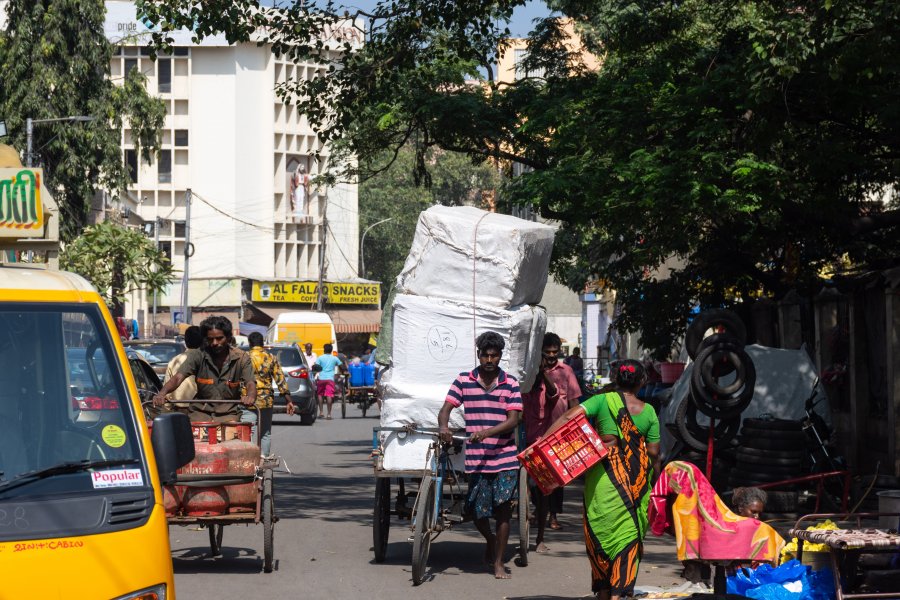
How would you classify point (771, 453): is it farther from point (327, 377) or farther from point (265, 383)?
point (327, 377)

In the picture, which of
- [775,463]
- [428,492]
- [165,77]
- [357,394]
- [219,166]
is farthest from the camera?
[165,77]

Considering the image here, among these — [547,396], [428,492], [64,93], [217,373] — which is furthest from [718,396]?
[64,93]

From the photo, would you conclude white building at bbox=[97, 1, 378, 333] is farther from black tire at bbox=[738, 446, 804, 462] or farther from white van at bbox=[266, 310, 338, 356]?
black tire at bbox=[738, 446, 804, 462]

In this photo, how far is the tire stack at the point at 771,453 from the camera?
13.7 metres

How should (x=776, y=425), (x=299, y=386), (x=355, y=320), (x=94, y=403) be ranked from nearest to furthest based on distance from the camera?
1. (x=94, y=403)
2. (x=776, y=425)
3. (x=299, y=386)
4. (x=355, y=320)

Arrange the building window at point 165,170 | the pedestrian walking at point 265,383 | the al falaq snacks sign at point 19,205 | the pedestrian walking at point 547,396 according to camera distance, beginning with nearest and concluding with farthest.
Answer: the al falaq snacks sign at point 19,205
the pedestrian walking at point 547,396
the pedestrian walking at point 265,383
the building window at point 165,170

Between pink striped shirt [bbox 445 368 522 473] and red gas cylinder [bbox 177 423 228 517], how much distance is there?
1.72 metres

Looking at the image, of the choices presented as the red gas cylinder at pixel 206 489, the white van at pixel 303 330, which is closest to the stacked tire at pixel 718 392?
the red gas cylinder at pixel 206 489

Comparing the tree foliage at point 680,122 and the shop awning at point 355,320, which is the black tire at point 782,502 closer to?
the tree foliage at point 680,122

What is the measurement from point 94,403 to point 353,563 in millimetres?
5492

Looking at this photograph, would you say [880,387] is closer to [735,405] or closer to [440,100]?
[735,405]

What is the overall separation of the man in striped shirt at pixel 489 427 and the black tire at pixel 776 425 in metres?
4.83

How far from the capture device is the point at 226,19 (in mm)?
16391

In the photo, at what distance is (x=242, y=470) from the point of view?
968cm
